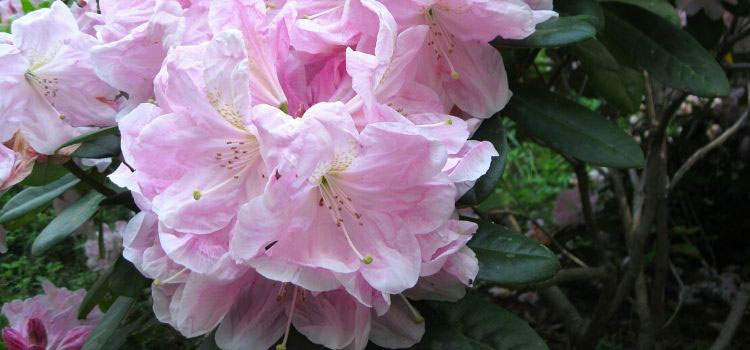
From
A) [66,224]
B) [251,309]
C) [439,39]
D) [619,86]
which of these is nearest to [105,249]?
[66,224]

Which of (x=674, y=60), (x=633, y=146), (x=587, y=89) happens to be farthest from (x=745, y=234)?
(x=633, y=146)

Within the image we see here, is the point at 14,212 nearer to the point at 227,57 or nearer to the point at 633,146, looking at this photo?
the point at 227,57

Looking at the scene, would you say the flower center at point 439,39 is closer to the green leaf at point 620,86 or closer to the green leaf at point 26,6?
the green leaf at point 26,6

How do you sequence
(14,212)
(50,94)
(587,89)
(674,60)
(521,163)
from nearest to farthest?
1. (50,94)
2. (14,212)
3. (674,60)
4. (587,89)
5. (521,163)

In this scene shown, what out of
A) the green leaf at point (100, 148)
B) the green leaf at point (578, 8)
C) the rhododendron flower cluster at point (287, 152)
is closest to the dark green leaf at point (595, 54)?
the green leaf at point (578, 8)

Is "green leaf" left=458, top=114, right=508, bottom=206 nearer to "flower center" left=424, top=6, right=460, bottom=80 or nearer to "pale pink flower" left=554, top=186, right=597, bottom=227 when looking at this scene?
"flower center" left=424, top=6, right=460, bottom=80

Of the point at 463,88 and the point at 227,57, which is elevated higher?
the point at 227,57
